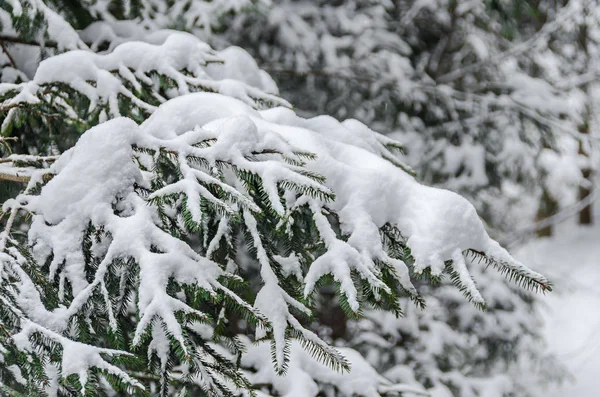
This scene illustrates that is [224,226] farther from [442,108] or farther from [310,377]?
[442,108]

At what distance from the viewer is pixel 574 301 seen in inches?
466

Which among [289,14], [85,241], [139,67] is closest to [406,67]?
[289,14]

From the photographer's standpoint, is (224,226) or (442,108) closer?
(224,226)

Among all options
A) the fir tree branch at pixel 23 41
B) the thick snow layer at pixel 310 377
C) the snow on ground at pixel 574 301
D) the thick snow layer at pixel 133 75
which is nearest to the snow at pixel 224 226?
the thick snow layer at pixel 133 75

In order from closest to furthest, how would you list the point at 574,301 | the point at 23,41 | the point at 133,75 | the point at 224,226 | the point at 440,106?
1. the point at 224,226
2. the point at 133,75
3. the point at 23,41
4. the point at 440,106
5. the point at 574,301

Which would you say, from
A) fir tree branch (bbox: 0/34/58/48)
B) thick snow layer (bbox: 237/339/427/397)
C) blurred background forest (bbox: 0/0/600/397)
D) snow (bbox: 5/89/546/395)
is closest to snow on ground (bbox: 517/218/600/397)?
blurred background forest (bbox: 0/0/600/397)

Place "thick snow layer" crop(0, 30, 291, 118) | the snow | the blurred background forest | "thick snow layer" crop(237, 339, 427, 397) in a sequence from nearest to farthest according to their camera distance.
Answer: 1. the snow
2. "thick snow layer" crop(0, 30, 291, 118)
3. "thick snow layer" crop(237, 339, 427, 397)
4. the blurred background forest

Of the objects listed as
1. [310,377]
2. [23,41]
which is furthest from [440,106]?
[23,41]

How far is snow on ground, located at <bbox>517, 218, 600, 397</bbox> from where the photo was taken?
28.0ft

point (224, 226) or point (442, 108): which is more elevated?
point (224, 226)

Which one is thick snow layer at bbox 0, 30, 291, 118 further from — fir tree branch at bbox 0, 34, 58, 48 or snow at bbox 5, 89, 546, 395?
snow at bbox 5, 89, 546, 395

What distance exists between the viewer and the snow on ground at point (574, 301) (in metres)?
8.53

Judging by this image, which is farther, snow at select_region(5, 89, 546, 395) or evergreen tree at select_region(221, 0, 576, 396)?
evergreen tree at select_region(221, 0, 576, 396)

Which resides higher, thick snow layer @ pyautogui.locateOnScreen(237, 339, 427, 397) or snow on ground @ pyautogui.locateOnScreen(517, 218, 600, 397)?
thick snow layer @ pyautogui.locateOnScreen(237, 339, 427, 397)
